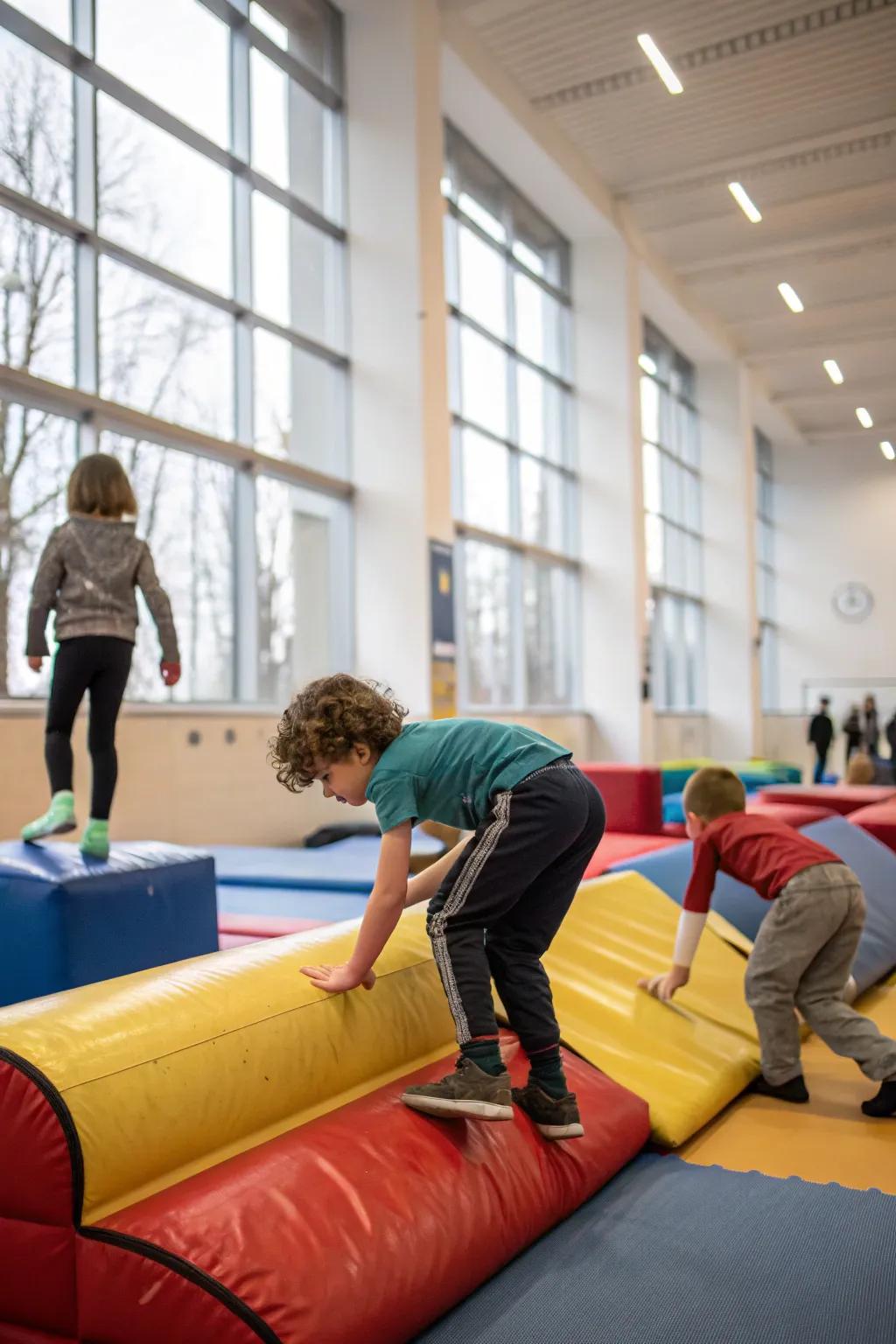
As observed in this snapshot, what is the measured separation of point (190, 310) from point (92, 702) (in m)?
4.34

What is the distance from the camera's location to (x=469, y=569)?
33.3ft

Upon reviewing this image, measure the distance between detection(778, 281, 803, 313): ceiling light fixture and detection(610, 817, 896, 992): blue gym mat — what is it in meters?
9.19

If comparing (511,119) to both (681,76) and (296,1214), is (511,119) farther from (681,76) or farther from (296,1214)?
(296,1214)

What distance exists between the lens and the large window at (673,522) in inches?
573

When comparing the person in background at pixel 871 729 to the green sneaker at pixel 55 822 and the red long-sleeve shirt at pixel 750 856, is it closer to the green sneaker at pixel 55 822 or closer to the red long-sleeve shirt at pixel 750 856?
the red long-sleeve shirt at pixel 750 856

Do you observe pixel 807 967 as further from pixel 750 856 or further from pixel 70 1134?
pixel 70 1134

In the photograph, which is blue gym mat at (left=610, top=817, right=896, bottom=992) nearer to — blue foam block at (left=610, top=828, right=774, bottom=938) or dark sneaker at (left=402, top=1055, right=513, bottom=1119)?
blue foam block at (left=610, top=828, right=774, bottom=938)

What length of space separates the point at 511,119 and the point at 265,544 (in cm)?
450

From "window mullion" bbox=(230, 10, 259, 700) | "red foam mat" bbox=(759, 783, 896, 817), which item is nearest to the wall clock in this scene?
"red foam mat" bbox=(759, 783, 896, 817)

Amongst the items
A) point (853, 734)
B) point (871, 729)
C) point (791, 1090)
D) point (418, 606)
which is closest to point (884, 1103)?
point (791, 1090)

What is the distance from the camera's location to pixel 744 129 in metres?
9.79

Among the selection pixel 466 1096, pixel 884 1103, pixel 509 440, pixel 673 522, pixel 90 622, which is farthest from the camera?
pixel 673 522

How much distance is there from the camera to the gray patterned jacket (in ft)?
10.7

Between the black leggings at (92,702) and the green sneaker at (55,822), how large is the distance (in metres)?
0.06
